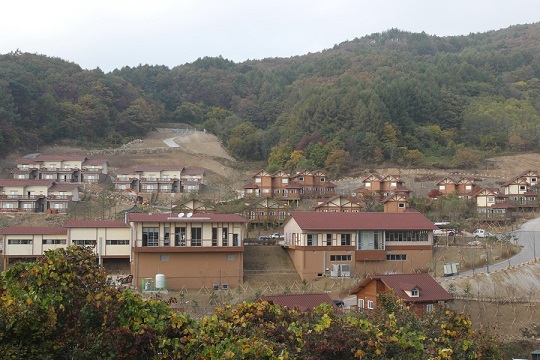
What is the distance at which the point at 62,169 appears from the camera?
2077 inches

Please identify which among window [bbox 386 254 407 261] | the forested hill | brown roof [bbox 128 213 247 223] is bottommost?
window [bbox 386 254 407 261]

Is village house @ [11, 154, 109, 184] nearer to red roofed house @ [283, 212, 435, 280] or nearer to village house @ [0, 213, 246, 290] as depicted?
village house @ [0, 213, 246, 290]

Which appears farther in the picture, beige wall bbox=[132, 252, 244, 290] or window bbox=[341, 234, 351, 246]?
window bbox=[341, 234, 351, 246]

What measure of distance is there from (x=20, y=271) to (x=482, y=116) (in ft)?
218

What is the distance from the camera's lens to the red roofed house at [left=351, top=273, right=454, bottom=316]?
22844 millimetres

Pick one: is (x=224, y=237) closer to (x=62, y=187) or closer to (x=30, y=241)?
(x=30, y=241)

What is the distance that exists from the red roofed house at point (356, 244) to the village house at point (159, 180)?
2024 cm

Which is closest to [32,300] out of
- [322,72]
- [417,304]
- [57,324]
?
[57,324]

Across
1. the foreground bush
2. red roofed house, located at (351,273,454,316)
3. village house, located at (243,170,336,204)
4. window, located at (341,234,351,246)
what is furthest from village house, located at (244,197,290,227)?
the foreground bush

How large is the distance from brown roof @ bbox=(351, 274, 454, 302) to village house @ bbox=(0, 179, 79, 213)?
86.4ft

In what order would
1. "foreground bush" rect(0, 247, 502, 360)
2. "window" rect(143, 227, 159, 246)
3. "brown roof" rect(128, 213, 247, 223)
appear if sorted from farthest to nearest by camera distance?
"window" rect(143, 227, 159, 246) < "brown roof" rect(128, 213, 247, 223) < "foreground bush" rect(0, 247, 502, 360)

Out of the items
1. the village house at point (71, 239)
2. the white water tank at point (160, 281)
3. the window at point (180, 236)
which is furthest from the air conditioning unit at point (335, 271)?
the village house at point (71, 239)

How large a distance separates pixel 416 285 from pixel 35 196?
96.3 feet

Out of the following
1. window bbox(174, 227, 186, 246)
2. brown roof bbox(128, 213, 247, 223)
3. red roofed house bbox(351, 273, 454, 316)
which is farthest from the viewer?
window bbox(174, 227, 186, 246)
